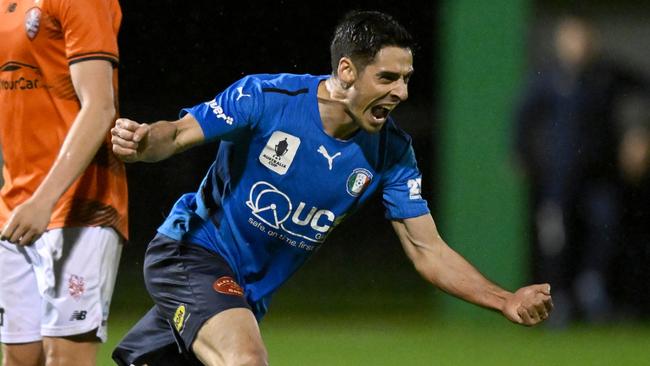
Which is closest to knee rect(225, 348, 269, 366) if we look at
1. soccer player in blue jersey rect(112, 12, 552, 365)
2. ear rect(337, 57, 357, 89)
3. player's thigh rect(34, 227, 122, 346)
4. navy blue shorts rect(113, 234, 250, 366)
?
soccer player in blue jersey rect(112, 12, 552, 365)

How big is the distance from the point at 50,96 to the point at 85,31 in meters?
0.26

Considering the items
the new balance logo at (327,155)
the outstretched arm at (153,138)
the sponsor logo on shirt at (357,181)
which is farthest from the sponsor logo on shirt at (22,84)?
the sponsor logo on shirt at (357,181)

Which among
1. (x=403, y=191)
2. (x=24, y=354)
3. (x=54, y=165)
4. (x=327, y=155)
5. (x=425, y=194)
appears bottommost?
(x=425, y=194)

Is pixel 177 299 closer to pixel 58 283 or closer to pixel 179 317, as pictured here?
pixel 179 317

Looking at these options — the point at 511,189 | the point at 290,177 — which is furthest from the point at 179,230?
the point at 511,189

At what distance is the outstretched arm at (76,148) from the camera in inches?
147

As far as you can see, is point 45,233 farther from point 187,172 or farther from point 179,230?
point 187,172

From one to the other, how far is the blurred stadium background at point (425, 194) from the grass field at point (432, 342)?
2 centimetres

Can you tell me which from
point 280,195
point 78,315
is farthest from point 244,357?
point 280,195

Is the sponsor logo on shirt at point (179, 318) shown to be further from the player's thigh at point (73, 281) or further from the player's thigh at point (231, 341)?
the player's thigh at point (73, 281)

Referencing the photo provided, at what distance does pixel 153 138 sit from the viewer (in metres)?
3.83

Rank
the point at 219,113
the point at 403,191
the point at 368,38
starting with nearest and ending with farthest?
the point at 219,113
the point at 368,38
the point at 403,191

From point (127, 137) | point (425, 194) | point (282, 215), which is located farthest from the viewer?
point (425, 194)

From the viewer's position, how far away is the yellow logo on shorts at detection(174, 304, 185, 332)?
13.8 feet
